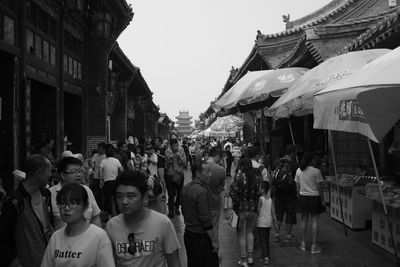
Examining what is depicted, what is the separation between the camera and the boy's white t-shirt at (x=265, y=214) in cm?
700

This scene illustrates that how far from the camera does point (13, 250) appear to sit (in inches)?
136

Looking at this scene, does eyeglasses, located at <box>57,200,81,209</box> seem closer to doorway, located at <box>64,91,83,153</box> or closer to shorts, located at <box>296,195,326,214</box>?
shorts, located at <box>296,195,326,214</box>

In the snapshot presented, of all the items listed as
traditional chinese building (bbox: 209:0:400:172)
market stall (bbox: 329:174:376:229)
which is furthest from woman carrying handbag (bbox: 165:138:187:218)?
traditional chinese building (bbox: 209:0:400:172)

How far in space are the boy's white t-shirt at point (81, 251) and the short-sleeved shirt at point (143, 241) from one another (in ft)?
0.60

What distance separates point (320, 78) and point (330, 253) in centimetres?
319

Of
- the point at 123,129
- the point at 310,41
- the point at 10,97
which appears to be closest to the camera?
the point at 10,97

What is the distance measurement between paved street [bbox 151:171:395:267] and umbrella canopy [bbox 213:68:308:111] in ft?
11.1

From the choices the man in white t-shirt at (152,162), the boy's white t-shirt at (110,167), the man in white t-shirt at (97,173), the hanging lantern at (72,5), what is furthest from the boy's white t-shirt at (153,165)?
the hanging lantern at (72,5)

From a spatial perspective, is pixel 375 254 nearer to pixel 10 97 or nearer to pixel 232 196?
pixel 232 196

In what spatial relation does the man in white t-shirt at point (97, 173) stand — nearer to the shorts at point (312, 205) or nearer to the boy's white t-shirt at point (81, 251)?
the shorts at point (312, 205)

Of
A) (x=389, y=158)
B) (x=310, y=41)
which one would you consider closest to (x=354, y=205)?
(x=389, y=158)

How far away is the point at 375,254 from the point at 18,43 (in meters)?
7.14

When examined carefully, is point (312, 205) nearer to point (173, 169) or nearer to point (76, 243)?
point (173, 169)

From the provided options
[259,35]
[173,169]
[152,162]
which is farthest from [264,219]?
[259,35]
